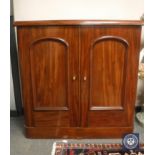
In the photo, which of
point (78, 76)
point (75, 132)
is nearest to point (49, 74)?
point (78, 76)

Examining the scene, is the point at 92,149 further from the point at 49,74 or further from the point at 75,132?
the point at 49,74

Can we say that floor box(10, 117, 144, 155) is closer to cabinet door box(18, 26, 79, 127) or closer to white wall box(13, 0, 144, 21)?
cabinet door box(18, 26, 79, 127)

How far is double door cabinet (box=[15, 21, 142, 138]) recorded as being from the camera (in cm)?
153

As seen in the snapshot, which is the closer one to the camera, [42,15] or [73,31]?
[73,31]

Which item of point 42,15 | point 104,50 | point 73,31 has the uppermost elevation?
point 42,15

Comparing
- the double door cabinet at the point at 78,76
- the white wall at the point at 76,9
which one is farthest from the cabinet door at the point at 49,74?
the white wall at the point at 76,9

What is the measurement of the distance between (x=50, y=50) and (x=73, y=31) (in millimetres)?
233

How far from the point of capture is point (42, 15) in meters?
1.91

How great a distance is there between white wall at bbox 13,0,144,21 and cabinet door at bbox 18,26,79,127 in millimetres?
453

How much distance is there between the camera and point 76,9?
191 cm

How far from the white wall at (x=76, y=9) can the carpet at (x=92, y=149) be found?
1179 mm
